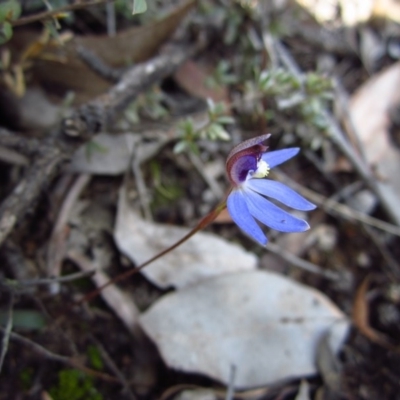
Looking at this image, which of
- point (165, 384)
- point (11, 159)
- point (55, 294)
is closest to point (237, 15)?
point (11, 159)

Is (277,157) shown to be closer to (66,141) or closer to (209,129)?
(209,129)

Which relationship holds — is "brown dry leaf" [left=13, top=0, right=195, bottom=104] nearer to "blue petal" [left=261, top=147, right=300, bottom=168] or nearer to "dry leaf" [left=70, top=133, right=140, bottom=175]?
"dry leaf" [left=70, top=133, right=140, bottom=175]

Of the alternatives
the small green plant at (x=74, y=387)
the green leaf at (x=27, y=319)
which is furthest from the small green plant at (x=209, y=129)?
the small green plant at (x=74, y=387)

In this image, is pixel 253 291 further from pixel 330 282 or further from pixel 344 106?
pixel 344 106

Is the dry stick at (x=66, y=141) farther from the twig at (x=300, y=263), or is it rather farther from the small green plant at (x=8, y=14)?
the twig at (x=300, y=263)

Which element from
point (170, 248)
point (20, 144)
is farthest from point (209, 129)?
point (20, 144)


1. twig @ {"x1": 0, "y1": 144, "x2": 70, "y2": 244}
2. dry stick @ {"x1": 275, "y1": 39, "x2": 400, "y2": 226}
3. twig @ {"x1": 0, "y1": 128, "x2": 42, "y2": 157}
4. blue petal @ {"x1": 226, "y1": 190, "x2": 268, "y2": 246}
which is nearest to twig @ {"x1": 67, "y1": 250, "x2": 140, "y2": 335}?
twig @ {"x1": 0, "y1": 144, "x2": 70, "y2": 244}
